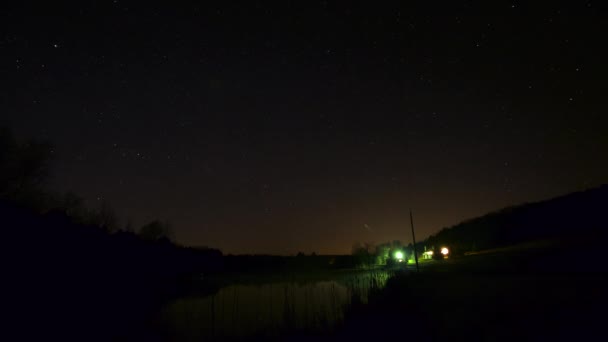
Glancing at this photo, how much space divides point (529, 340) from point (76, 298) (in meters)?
33.8

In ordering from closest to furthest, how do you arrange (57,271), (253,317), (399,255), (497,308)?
(497,308) → (253,317) → (57,271) → (399,255)

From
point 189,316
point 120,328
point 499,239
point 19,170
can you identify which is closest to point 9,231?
point 19,170

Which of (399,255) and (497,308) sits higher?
(399,255)

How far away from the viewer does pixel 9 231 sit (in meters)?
25.2

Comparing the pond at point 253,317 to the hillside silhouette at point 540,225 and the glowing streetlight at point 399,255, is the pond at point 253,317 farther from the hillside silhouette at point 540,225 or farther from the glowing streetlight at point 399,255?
the glowing streetlight at point 399,255

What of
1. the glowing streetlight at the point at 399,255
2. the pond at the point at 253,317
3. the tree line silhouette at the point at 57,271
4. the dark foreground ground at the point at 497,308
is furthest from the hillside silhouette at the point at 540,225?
the tree line silhouette at the point at 57,271

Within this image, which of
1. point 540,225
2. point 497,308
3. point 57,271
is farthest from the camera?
point 540,225

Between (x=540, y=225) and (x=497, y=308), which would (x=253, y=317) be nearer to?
(x=497, y=308)

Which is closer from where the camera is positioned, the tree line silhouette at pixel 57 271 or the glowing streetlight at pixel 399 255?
the tree line silhouette at pixel 57 271

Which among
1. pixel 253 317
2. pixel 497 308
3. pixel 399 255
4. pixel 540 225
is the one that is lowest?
pixel 253 317

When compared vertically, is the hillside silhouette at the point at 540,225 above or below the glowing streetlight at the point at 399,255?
above

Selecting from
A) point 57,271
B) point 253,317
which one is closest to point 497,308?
point 253,317

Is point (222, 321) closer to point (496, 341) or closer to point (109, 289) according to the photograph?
point (496, 341)

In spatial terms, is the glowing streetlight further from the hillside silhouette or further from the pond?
the pond
